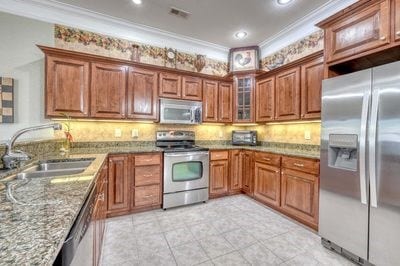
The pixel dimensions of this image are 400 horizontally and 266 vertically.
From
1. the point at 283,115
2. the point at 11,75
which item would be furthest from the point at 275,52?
the point at 11,75

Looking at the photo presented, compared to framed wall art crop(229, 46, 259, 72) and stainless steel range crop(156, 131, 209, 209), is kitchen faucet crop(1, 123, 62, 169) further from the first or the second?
framed wall art crop(229, 46, 259, 72)

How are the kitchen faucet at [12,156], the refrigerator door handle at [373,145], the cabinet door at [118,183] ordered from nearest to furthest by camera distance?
the kitchen faucet at [12,156] < the refrigerator door handle at [373,145] < the cabinet door at [118,183]

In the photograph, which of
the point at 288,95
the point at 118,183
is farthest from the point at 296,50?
the point at 118,183

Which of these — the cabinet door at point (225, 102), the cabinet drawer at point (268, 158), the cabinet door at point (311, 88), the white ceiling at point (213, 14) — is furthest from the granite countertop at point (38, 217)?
the cabinet door at point (225, 102)

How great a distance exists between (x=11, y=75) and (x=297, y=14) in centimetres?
409

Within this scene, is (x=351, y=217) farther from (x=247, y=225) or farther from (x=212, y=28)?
(x=212, y=28)

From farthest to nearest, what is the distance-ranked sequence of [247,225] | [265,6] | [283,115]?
1. [283,115]
2. [265,6]
3. [247,225]

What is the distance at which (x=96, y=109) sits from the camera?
276 cm

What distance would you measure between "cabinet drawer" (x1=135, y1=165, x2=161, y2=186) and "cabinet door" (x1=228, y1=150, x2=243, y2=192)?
4.40ft

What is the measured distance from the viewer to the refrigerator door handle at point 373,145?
5.37 feet

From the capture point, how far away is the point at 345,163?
1924mm

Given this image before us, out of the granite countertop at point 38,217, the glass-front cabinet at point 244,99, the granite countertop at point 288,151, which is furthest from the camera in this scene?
the glass-front cabinet at point 244,99

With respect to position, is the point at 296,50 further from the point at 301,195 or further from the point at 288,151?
the point at 301,195

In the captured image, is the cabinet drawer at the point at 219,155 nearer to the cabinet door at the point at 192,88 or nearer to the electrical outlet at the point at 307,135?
the cabinet door at the point at 192,88
